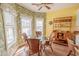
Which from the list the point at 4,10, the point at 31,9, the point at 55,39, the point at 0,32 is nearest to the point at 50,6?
the point at 31,9

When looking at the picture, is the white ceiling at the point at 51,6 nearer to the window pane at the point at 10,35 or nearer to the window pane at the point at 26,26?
the window pane at the point at 26,26

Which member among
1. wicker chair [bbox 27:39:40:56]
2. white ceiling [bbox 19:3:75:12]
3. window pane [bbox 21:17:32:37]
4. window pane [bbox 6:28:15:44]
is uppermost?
white ceiling [bbox 19:3:75:12]

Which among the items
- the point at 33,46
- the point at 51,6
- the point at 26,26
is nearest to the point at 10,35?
the point at 26,26

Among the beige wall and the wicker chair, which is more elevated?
the beige wall

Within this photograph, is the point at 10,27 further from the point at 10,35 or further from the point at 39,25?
the point at 39,25

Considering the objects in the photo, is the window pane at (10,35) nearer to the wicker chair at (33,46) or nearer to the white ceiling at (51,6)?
the wicker chair at (33,46)

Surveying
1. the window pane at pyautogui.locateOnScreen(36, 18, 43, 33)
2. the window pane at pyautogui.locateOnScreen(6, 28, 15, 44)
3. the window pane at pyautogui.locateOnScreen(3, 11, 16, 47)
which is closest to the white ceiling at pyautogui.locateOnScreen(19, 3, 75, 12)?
the window pane at pyautogui.locateOnScreen(36, 18, 43, 33)

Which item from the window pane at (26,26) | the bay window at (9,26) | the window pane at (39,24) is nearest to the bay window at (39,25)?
the window pane at (39,24)

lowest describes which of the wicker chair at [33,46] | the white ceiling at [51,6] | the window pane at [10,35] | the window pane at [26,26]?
the wicker chair at [33,46]

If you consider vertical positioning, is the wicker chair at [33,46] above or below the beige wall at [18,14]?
below

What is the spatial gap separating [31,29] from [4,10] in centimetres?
52

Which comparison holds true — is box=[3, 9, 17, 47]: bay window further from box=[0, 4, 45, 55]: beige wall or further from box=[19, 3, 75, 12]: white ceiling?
box=[19, 3, 75, 12]: white ceiling

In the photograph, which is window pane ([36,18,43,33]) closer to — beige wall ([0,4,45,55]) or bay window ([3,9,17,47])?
beige wall ([0,4,45,55])

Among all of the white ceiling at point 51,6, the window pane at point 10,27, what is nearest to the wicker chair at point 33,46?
the window pane at point 10,27
